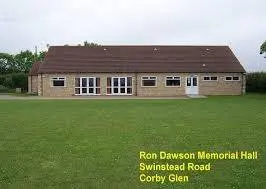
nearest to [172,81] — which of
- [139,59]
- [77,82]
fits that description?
[139,59]

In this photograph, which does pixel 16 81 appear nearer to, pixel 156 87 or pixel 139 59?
pixel 139 59

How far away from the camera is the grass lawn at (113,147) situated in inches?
363

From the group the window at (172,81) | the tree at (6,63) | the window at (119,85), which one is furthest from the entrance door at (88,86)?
the tree at (6,63)

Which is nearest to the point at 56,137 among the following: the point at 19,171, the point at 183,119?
the point at 19,171

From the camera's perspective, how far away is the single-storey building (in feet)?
152

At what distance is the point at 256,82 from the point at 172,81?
9.87m

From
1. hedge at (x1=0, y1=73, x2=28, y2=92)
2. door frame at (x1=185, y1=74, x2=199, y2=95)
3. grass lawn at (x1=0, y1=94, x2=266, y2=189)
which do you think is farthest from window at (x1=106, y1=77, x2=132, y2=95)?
grass lawn at (x1=0, y1=94, x2=266, y2=189)

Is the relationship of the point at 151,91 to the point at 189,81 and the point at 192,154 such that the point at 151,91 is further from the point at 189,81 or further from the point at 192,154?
the point at 192,154

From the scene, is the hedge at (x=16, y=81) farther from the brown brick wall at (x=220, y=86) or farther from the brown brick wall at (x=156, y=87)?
the brown brick wall at (x=220, y=86)

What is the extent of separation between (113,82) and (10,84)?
1613 centimetres

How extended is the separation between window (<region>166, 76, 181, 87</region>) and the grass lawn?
1009 inches

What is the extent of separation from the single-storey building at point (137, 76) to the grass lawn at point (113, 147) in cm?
2539

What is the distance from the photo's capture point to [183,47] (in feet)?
167

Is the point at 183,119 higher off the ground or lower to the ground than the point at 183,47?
lower
